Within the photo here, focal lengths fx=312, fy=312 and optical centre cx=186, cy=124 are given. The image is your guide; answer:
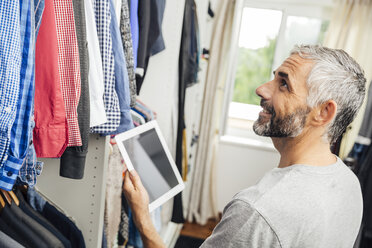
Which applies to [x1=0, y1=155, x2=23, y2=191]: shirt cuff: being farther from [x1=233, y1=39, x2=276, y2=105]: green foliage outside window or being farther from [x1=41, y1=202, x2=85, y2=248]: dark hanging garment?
[x1=233, y1=39, x2=276, y2=105]: green foliage outside window

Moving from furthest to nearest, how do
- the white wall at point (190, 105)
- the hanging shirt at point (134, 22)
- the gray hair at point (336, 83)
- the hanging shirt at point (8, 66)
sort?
1. the white wall at point (190, 105)
2. the hanging shirt at point (134, 22)
3. the gray hair at point (336, 83)
4. the hanging shirt at point (8, 66)

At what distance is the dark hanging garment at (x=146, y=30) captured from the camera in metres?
1.33

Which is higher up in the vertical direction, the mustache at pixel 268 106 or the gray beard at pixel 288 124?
the mustache at pixel 268 106

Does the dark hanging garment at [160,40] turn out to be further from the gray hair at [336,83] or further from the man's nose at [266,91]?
the gray hair at [336,83]

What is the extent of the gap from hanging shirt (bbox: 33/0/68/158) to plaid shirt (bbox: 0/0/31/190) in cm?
7

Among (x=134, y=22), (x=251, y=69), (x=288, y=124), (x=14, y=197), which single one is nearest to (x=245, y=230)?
(x=288, y=124)

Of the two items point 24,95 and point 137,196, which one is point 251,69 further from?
point 24,95

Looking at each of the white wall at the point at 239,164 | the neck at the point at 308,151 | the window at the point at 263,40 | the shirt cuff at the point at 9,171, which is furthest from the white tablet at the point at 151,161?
the window at the point at 263,40

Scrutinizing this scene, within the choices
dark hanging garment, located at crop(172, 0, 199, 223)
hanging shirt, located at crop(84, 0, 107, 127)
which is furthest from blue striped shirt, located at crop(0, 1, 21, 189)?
dark hanging garment, located at crop(172, 0, 199, 223)

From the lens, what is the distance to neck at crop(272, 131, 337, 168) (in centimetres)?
91

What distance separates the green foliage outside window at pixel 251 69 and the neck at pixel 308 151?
97.2 inches

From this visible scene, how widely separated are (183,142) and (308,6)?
6.51ft

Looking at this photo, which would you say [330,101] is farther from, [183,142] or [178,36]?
[183,142]

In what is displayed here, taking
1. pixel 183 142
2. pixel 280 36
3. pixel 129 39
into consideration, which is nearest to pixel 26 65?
pixel 129 39
